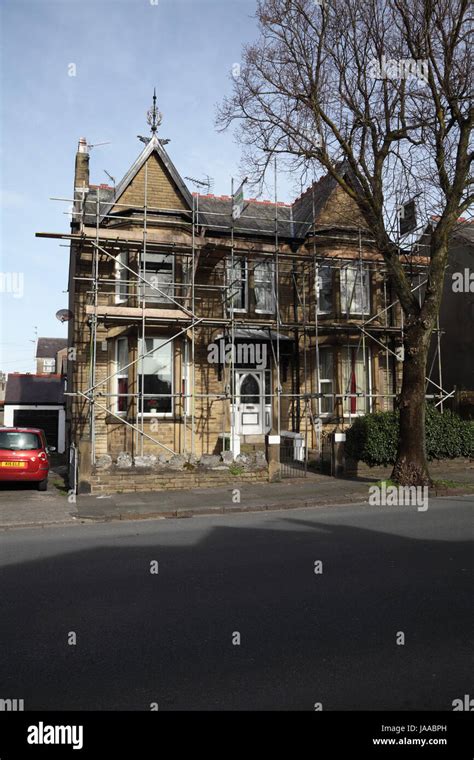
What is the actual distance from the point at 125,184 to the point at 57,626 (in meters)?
15.3

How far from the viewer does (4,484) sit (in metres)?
14.5

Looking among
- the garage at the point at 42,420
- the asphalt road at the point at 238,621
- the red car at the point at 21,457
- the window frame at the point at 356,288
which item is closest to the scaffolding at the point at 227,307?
the window frame at the point at 356,288

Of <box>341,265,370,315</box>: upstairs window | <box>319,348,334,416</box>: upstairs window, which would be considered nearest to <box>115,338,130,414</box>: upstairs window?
<box>319,348,334,416</box>: upstairs window

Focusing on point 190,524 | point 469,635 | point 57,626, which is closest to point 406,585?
point 469,635

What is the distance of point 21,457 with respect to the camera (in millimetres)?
13344

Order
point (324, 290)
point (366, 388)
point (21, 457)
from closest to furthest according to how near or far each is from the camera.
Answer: point (21, 457)
point (366, 388)
point (324, 290)

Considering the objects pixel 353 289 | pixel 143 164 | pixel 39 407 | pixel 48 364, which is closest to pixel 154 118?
pixel 143 164

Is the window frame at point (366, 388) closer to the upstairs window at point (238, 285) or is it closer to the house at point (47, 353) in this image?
the upstairs window at point (238, 285)

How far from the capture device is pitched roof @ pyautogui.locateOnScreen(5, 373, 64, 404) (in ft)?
103

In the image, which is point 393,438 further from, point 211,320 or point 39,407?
point 39,407

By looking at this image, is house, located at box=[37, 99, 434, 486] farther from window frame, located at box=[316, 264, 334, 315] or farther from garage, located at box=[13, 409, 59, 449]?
garage, located at box=[13, 409, 59, 449]

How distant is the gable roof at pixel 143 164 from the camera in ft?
58.3

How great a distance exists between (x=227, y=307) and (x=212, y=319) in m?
2.68

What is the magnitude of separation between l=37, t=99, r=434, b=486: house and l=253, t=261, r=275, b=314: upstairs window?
4cm
